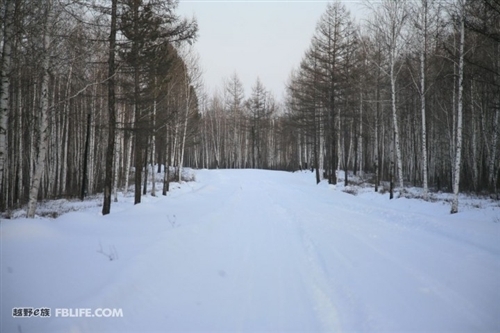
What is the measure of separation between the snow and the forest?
3.48m

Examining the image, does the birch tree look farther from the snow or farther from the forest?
the snow

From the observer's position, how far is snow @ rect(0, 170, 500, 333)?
3.42 metres

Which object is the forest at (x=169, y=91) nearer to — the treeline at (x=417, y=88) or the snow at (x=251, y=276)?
the treeline at (x=417, y=88)

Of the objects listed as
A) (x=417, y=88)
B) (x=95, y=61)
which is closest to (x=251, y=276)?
(x=95, y=61)

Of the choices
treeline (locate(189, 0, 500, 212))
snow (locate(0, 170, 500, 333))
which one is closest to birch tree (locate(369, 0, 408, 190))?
treeline (locate(189, 0, 500, 212))

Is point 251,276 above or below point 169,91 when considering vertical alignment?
below

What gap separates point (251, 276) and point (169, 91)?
15.0 meters

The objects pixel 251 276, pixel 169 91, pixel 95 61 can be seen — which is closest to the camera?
pixel 251 276

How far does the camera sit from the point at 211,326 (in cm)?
335

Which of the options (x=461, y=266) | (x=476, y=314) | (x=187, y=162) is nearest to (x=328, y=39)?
(x=461, y=266)

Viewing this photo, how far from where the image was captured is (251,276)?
4.66 metres

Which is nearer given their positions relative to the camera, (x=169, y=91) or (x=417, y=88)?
(x=417, y=88)

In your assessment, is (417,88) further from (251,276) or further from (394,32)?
(251,276)

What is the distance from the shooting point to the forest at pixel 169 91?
359 inches
